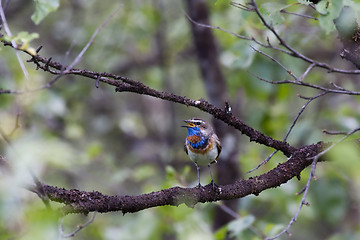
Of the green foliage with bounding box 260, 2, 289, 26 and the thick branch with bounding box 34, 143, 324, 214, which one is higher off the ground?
the green foliage with bounding box 260, 2, 289, 26

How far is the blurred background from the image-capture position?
17.7 ft

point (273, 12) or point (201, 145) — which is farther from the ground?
point (273, 12)

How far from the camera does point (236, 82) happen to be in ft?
22.4

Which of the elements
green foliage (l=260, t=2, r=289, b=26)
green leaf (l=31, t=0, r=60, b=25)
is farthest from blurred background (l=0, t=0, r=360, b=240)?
green leaf (l=31, t=0, r=60, b=25)

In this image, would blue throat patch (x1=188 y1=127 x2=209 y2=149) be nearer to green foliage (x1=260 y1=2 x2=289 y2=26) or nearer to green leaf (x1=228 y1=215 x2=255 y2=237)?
green leaf (x1=228 y1=215 x2=255 y2=237)

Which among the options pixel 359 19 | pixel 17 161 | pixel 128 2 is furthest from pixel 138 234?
pixel 128 2

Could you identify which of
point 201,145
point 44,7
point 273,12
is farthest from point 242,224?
point 44,7

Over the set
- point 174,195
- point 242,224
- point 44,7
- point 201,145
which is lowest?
point 242,224

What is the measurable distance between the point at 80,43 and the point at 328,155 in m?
5.45

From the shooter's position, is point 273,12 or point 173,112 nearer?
point 273,12

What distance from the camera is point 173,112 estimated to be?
8195 millimetres

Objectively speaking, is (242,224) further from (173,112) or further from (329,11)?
(173,112)

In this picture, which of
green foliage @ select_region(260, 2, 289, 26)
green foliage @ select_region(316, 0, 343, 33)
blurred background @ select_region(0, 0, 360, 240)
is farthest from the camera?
blurred background @ select_region(0, 0, 360, 240)

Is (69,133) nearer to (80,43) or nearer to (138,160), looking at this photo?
(80,43)
